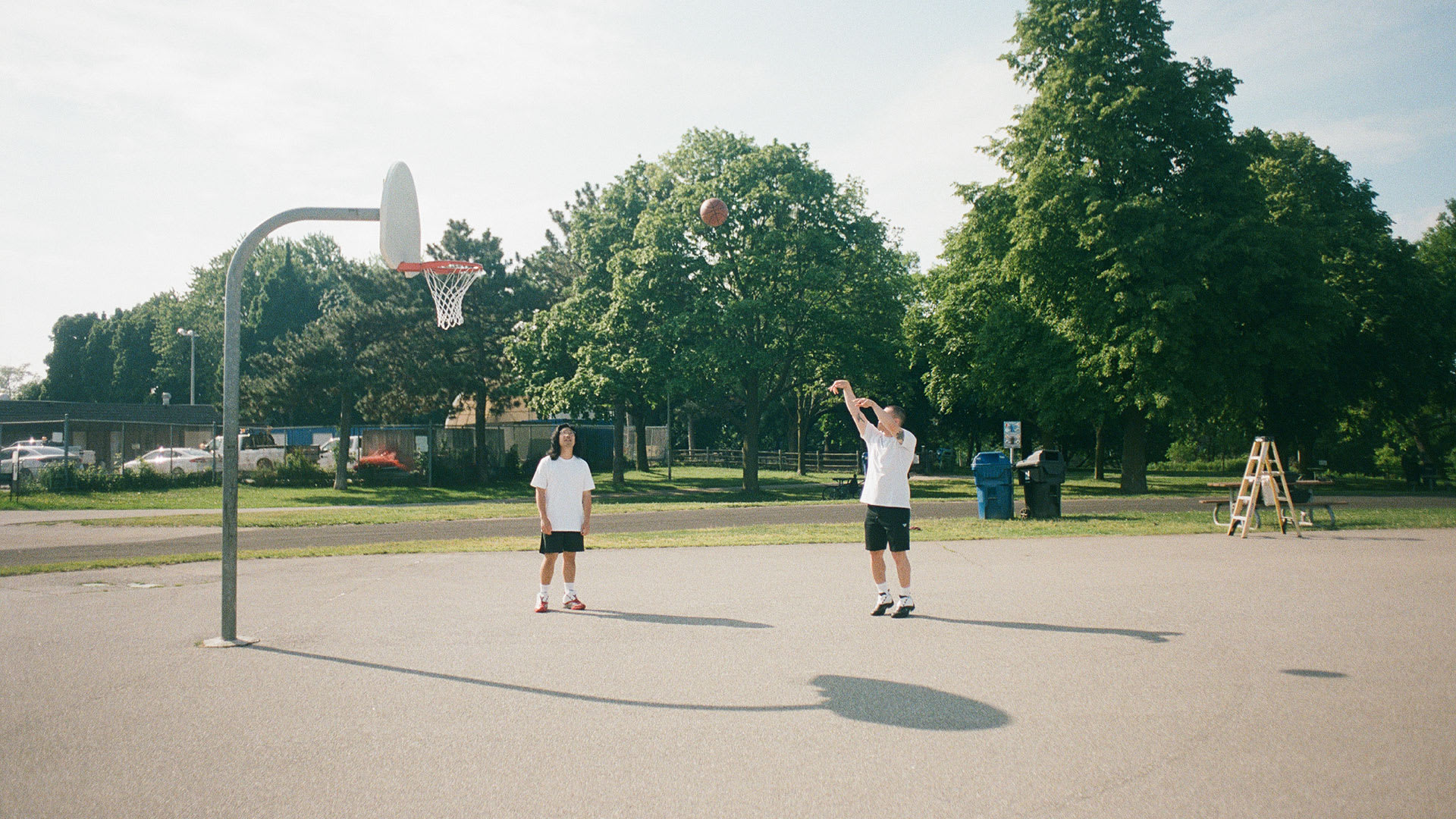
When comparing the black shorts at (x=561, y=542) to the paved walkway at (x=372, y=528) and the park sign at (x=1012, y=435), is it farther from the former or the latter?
the park sign at (x=1012, y=435)

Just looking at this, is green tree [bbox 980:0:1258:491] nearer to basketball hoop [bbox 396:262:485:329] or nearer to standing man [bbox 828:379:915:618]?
basketball hoop [bbox 396:262:485:329]

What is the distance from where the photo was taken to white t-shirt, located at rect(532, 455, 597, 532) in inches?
360

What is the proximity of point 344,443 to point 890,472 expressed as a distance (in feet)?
100

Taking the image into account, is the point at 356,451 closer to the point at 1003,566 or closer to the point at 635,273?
the point at 635,273

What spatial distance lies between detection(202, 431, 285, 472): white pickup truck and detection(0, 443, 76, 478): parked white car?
5.08 metres

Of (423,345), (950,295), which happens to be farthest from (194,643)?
(950,295)

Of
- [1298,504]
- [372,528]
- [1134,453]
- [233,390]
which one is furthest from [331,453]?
[1298,504]

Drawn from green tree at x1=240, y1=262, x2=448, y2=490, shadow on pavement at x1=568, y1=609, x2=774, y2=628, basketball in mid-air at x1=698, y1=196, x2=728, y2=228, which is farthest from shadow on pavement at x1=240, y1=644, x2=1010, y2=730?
green tree at x1=240, y1=262, x2=448, y2=490

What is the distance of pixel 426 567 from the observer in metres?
12.5

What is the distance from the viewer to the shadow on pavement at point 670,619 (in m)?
8.13

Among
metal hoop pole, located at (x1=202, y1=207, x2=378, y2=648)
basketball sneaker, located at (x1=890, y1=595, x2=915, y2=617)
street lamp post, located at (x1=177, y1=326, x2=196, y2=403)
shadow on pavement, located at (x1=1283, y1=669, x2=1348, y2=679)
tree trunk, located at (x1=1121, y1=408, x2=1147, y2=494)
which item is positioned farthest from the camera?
street lamp post, located at (x1=177, y1=326, x2=196, y2=403)

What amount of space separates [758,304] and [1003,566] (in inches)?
869

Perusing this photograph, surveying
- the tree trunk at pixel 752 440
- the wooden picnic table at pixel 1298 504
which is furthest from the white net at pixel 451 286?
the tree trunk at pixel 752 440

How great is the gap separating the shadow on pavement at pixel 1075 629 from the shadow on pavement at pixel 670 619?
62.2 inches
